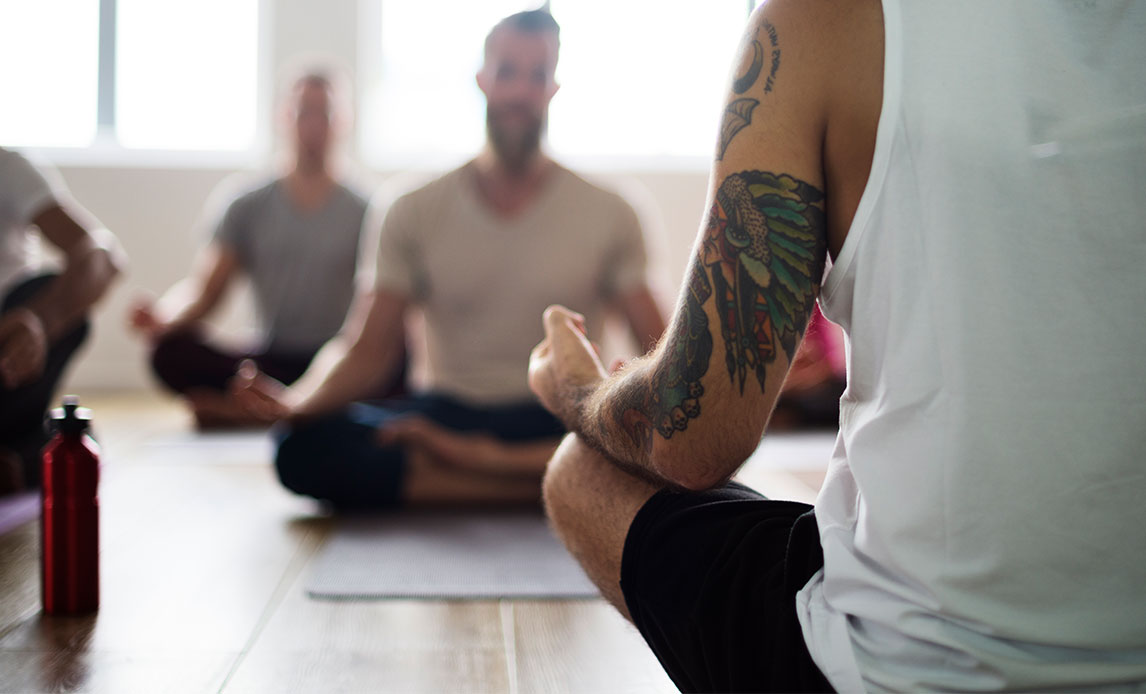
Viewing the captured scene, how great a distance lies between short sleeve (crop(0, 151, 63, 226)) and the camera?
2.47 metres

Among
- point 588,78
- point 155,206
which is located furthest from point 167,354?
point 588,78

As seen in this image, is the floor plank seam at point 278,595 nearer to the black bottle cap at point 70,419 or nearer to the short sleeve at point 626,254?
the black bottle cap at point 70,419

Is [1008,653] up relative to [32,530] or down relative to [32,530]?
up

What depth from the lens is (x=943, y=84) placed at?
765 millimetres

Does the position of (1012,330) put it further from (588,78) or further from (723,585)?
(588,78)

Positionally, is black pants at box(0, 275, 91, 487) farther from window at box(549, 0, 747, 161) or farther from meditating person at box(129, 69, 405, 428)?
window at box(549, 0, 747, 161)

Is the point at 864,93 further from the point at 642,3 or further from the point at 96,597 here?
the point at 642,3

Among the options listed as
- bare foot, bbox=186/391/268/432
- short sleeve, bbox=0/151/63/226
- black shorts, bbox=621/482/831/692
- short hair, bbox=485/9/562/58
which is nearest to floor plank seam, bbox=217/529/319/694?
black shorts, bbox=621/482/831/692

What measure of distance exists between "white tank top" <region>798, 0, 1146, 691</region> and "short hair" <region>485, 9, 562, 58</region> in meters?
1.79

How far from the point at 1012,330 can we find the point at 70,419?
4.16ft

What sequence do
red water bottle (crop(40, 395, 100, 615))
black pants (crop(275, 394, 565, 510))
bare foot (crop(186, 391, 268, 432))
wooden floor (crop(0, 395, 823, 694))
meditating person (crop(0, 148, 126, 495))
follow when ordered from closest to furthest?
wooden floor (crop(0, 395, 823, 694)), red water bottle (crop(40, 395, 100, 615)), black pants (crop(275, 394, 565, 510)), meditating person (crop(0, 148, 126, 495)), bare foot (crop(186, 391, 268, 432))

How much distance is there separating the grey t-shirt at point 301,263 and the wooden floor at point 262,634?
1.84 m

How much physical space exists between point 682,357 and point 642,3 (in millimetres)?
5333

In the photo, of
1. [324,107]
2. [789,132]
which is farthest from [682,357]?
[324,107]
